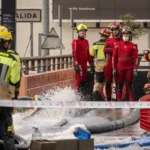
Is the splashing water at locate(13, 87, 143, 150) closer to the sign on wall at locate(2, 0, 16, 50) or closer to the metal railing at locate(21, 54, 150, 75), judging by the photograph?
the metal railing at locate(21, 54, 150, 75)

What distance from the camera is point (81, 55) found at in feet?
61.1

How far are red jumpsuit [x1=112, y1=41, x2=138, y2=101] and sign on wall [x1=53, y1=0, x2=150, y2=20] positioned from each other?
37288 millimetres

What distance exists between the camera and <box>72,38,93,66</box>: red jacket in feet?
60.0

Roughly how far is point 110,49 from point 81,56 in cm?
140

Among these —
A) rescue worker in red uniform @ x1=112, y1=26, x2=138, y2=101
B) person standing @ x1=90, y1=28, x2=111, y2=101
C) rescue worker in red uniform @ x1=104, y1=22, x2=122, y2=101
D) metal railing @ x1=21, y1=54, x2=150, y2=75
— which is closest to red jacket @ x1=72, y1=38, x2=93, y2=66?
person standing @ x1=90, y1=28, x2=111, y2=101

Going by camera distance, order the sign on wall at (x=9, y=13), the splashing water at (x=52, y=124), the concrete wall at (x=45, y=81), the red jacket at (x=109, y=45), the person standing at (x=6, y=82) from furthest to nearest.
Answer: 1. the concrete wall at (x=45, y=81)
2. the red jacket at (x=109, y=45)
3. the sign on wall at (x=9, y=13)
4. the splashing water at (x=52, y=124)
5. the person standing at (x=6, y=82)

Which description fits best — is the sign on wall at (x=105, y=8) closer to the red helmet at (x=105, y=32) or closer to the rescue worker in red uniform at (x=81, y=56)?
the rescue worker in red uniform at (x=81, y=56)

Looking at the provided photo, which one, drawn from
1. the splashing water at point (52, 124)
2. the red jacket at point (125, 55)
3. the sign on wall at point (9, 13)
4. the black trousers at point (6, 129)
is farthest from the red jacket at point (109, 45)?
the black trousers at point (6, 129)

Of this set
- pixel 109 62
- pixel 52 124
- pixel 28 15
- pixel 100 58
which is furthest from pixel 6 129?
pixel 100 58

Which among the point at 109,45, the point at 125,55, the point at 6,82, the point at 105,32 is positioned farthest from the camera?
the point at 105,32

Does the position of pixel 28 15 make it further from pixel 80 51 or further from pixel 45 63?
pixel 45 63

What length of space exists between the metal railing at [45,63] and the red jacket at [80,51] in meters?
1.10

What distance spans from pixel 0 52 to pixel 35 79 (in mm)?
8908

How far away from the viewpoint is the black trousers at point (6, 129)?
9.59 metres
